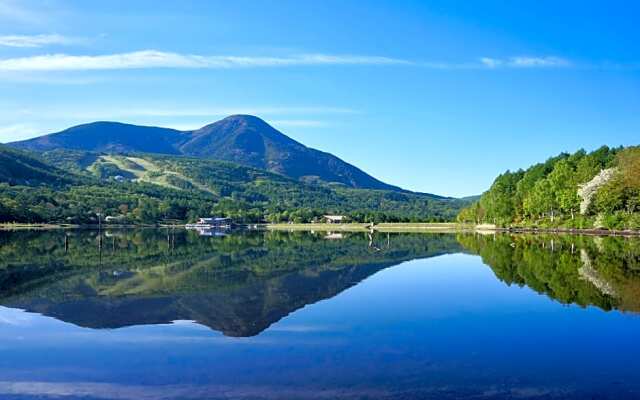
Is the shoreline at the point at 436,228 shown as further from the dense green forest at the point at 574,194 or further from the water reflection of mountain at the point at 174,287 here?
the water reflection of mountain at the point at 174,287

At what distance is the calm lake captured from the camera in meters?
12.4

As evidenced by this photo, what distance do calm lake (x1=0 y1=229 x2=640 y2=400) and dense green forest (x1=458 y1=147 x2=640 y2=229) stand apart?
5781 centimetres

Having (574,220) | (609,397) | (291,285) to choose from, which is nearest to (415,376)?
(609,397)

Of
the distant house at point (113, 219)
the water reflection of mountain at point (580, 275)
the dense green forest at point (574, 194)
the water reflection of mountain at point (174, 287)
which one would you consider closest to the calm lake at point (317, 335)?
the water reflection of mountain at point (174, 287)

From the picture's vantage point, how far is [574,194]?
3841 inches

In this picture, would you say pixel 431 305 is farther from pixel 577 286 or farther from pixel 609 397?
pixel 609 397

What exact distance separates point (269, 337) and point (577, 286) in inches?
682

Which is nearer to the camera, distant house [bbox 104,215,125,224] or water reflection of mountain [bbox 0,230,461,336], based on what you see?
water reflection of mountain [bbox 0,230,461,336]

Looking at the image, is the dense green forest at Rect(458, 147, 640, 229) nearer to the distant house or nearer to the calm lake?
the calm lake

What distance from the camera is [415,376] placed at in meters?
13.0

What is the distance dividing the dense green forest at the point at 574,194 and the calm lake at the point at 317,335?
5781 cm

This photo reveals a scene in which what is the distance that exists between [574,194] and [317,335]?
90.5 meters

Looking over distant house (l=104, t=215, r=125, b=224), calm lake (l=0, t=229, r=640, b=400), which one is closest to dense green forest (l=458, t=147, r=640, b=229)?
calm lake (l=0, t=229, r=640, b=400)

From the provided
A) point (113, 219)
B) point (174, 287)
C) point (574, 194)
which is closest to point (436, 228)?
point (574, 194)
